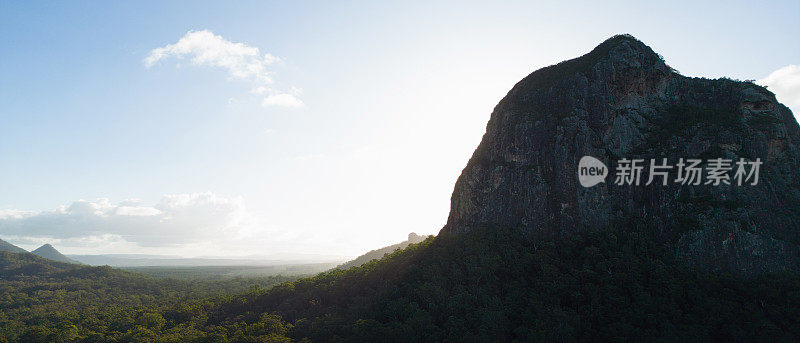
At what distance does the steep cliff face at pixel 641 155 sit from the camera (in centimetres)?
4375

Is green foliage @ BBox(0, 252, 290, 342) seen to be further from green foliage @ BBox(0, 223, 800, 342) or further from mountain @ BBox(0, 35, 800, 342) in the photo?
mountain @ BBox(0, 35, 800, 342)

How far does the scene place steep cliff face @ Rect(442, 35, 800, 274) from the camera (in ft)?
144

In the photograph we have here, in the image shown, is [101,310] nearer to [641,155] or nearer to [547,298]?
[547,298]

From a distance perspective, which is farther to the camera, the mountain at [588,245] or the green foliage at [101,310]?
the green foliage at [101,310]

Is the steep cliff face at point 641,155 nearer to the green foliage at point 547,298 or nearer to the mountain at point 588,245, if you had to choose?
the mountain at point 588,245

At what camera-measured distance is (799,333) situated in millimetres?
32562

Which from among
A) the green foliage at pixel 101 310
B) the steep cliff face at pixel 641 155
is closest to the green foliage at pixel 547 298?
the steep cliff face at pixel 641 155

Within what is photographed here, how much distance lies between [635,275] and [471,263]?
21.7 m

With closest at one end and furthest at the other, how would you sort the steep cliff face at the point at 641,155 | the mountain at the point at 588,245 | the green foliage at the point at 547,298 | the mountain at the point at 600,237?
the green foliage at the point at 547,298 → the mountain at the point at 600,237 → the mountain at the point at 588,245 → the steep cliff face at the point at 641,155

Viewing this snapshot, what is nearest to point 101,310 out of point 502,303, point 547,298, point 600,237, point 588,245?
point 502,303

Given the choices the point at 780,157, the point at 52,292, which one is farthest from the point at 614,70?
the point at 52,292

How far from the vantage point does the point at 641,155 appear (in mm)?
54375

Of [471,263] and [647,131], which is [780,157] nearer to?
[647,131]

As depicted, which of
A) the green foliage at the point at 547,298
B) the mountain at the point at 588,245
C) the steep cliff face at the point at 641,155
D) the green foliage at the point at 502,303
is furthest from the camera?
the steep cliff face at the point at 641,155
